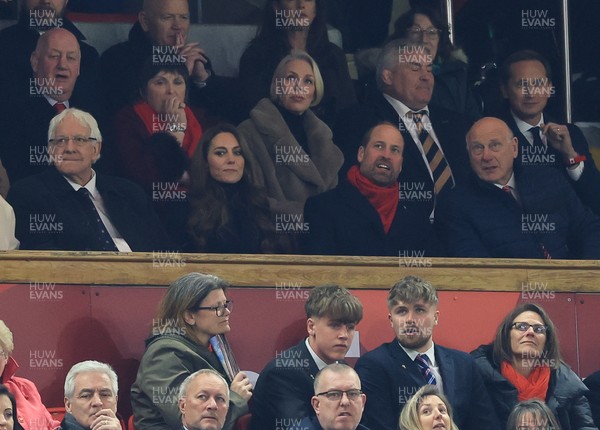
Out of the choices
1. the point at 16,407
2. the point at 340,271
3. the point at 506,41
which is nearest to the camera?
the point at 16,407

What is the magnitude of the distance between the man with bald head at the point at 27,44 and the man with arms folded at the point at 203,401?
2674mm

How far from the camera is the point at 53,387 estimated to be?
11.3m

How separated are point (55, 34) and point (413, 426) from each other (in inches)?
131

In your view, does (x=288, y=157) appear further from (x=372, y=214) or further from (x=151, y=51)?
(x=151, y=51)

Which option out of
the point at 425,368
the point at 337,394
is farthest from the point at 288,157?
the point at 337,394

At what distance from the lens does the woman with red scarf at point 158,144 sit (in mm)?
12445

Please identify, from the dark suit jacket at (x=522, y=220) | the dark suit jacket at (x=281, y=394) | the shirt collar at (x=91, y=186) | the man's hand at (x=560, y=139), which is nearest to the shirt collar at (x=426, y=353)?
the dark suit jacket at (x=281, y=394)

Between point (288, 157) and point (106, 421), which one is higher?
point (288, 157)

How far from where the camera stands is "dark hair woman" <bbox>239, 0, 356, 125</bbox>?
1308 cm

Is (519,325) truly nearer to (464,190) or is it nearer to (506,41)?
(464,190)

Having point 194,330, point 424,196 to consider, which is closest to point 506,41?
point 424,196

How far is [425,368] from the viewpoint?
1123 centimetres

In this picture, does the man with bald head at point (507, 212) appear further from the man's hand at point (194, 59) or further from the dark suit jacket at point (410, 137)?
the man's hand at point (194, 59)

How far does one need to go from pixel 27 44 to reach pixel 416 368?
10.4 feet
